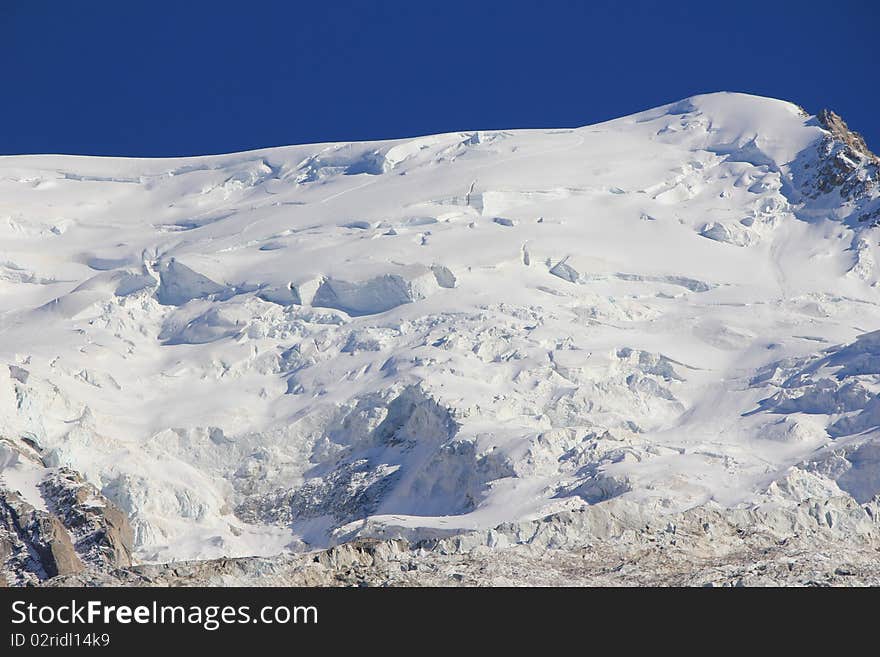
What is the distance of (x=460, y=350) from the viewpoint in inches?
5797

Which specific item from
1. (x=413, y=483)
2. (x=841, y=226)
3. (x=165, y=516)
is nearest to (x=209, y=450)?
(x=165, y=516)

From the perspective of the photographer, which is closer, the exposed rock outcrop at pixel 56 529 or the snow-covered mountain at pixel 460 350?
the exposed rock outcrop at pixel 56 529

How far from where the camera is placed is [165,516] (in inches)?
5118

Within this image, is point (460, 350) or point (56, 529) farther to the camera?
point (460, 350)

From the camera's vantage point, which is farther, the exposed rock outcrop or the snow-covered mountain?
the snow-covered mountain

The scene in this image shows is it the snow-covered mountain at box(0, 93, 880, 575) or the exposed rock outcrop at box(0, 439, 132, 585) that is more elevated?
the snow-covered mountain at box(0, 93, 880, 575)

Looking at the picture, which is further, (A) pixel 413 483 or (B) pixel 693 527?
(A) pixel 413 483

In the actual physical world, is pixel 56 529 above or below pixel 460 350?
below

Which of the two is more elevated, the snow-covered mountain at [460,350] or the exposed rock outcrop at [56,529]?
the snow-covered mountain at [460,350]

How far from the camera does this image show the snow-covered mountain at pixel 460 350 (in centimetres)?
12456

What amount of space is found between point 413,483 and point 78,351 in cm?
4136

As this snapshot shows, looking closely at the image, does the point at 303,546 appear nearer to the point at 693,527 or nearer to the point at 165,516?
the point at 165,516

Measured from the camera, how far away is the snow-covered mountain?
125 metres
